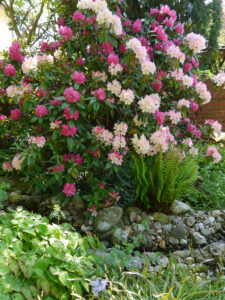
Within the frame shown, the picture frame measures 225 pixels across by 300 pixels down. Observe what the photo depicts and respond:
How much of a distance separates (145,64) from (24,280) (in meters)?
1.89

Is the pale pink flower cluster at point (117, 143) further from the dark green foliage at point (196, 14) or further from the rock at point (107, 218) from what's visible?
the dark green foliage at point (196, 14)

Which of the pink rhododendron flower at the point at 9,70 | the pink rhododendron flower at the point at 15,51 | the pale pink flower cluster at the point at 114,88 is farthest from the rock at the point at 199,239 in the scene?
the pink rhododendron flower at the point at 15,51

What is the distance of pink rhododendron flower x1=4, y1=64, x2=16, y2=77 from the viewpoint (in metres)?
2.76

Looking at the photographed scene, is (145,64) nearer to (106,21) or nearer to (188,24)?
(106,21)

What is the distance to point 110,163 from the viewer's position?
253cm

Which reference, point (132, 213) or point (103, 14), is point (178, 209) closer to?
point (132, 213)

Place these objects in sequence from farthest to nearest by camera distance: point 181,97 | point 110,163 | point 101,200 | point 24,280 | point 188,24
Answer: point 188,24
point 181,97
point 101,200
point 110,163
point 24,280

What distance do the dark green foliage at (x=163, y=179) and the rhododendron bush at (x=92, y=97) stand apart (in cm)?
12

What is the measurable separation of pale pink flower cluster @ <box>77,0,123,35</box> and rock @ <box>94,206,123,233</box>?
5.04 feet

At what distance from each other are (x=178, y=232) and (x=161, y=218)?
19 centimetres

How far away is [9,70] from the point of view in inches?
109

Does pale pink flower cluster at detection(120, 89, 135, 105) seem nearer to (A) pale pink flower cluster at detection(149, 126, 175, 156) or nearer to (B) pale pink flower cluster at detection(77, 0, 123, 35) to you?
(A) pale pink flower cluster at detection(149, 126, 175, 156)

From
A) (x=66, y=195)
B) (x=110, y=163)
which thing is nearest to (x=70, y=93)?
(x=110, y=163)

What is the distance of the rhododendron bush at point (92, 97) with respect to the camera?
249 centimetres
